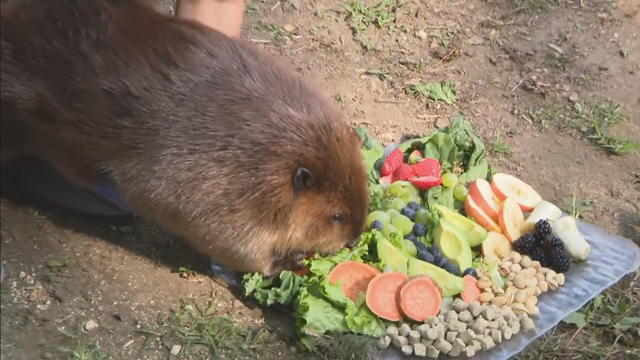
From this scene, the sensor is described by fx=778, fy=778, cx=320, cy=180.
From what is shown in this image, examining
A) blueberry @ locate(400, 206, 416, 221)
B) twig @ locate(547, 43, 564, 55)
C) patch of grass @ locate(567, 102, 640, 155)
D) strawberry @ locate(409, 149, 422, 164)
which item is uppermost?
twig @ locate(547, 43, 564, 55)

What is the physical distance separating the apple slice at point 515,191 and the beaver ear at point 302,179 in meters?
1.45

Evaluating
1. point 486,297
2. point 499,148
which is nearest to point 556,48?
point 499,148

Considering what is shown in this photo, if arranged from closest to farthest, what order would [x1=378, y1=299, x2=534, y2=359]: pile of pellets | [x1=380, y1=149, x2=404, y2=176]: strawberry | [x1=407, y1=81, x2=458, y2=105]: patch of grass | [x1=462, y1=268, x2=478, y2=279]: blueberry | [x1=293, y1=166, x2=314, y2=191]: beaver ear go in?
1. [x1=293, y1=166, x2=314, y2=191]: beaver ear
2. [x1=378, y1=299, x2=534, y2=359]: pile of pellets
3. [x1=462, y1=268, x2=478, y2=279]: blueberry
4. [x1=380, y1=149, x2=404, y2=176]: strawberry
5. [x1=407, y1=81, x2=458, y2=105]: patch of grass

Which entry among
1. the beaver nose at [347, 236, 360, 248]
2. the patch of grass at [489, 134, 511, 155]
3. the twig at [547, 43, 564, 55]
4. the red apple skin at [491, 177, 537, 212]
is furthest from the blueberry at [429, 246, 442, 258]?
the twig at [547, 43, 564, 55]

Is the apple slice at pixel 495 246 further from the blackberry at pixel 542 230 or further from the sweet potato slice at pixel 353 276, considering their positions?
the sweet potato slice at pixel 353 276

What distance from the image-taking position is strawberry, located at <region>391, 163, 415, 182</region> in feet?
14.7

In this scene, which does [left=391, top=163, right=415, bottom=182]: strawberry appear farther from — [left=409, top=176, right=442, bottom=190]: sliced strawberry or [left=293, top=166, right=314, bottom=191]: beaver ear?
[left=293, top=166, right=314, bottom=191]: beaver ear

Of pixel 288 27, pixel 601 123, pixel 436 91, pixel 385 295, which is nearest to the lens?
pixel 385 295

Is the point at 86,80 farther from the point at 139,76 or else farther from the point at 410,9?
the point at 410,9

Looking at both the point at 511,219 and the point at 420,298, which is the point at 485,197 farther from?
the point at 420,298

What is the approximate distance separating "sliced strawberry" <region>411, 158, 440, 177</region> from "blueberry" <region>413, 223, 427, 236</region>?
40 centimetres

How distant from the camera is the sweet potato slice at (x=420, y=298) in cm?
373

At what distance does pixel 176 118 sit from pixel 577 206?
103 inches

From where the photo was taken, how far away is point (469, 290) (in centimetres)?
390
